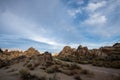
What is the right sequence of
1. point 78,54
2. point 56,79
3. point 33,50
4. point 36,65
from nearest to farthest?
point 56,79 < point 36,65 < point 78,54 < point 33,50

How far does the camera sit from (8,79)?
43.2 ft

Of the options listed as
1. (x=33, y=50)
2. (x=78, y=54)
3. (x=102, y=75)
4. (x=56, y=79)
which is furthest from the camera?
(x=33, y=50)

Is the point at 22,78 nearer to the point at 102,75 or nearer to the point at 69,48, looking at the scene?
the point at 102,75

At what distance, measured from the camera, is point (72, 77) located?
47.5 feet

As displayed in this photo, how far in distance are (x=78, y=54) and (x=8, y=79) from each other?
28.7 m

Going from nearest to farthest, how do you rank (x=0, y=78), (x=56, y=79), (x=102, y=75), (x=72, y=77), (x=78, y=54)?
(x=56, y=79) → (x=0, y=78) → (x=72, y=77) → (x=102, y=75) → (x=78, y=54)

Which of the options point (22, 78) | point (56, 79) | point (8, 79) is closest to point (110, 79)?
point (56, 79)

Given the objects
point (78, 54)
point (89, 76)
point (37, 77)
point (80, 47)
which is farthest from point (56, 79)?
point (80, 47)

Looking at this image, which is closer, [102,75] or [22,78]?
[22,78]

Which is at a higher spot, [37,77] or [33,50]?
[33,50]

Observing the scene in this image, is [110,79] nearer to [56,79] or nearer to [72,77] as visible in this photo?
[72,77]

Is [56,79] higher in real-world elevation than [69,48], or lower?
lower

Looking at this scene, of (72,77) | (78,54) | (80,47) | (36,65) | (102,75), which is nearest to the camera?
(72,77)

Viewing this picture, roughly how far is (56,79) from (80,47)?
31.3m
